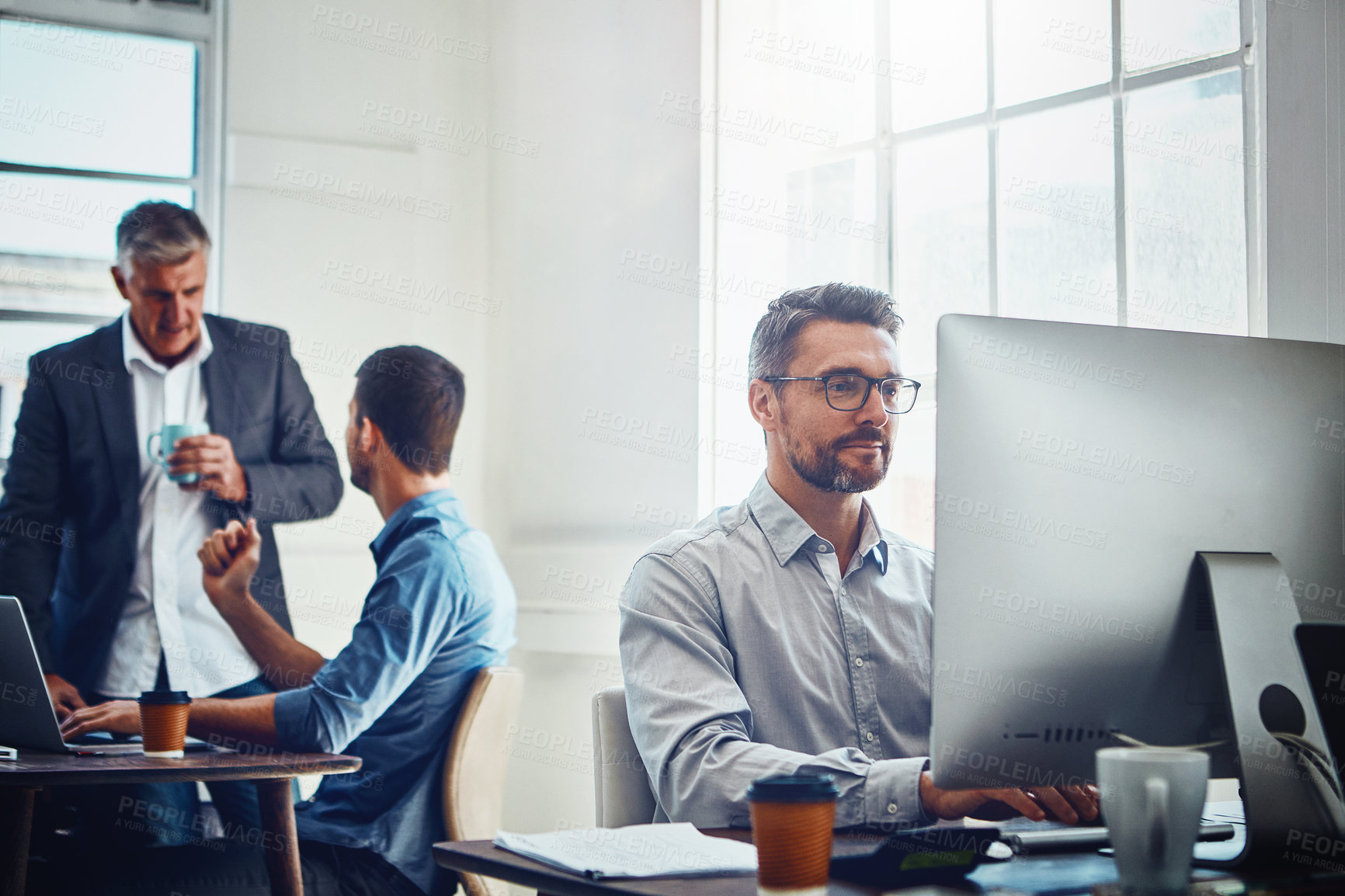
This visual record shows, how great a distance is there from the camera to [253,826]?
8.86 feet

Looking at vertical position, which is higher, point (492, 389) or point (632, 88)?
point (632, 88)

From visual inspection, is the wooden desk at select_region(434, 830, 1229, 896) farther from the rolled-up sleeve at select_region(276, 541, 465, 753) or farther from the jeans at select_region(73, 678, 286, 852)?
the jeans at select_region(73, 678, 286, 852)

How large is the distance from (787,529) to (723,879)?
0.76 m

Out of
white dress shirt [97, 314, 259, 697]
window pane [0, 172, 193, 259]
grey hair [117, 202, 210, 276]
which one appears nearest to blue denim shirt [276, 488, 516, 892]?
white dress shirt [97, 314, 259, 697]

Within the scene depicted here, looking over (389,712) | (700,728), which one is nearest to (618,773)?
(700,728)

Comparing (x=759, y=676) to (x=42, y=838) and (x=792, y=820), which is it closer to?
(x=792, y=820)

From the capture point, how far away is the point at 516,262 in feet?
10.8

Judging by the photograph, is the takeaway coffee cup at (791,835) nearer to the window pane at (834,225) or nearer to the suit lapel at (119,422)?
the window pane at (834,225)

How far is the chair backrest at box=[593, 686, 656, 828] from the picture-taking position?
4.61 ft

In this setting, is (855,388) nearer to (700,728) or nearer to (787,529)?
(787,529)

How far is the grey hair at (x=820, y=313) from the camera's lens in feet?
5.52

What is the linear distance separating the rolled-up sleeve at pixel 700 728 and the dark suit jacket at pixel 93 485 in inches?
67.3

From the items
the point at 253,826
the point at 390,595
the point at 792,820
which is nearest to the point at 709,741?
the point at 792,820

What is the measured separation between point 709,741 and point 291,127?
2.47 metres
